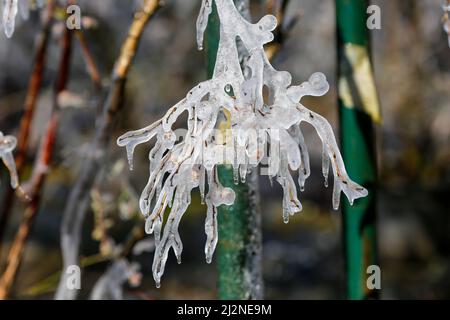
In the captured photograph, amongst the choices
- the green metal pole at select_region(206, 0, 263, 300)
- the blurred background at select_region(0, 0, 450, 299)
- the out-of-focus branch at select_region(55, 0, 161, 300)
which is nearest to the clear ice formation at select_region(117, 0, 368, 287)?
the green metal pole at select_region(206, 0, 263, 300)

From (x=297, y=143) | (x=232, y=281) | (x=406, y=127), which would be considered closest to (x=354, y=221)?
(x=232, y=281)

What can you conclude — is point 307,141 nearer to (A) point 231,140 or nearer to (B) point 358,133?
(B) point 358,133

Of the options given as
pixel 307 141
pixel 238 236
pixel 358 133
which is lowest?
pixel 238 236

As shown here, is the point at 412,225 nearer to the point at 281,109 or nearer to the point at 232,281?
the point at 232,281

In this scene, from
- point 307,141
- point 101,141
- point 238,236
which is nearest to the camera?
point 238,236

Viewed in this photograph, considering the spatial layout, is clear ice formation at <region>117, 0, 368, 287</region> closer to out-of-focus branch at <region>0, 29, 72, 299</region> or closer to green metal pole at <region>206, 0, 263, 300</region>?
green metal pole at <region>206, 0, 263, 300</region>

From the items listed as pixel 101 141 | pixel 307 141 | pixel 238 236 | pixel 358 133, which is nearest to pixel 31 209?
pixel 101 141

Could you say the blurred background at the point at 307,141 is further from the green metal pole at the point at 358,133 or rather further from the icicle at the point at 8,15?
the icicle at the point at 8,15
